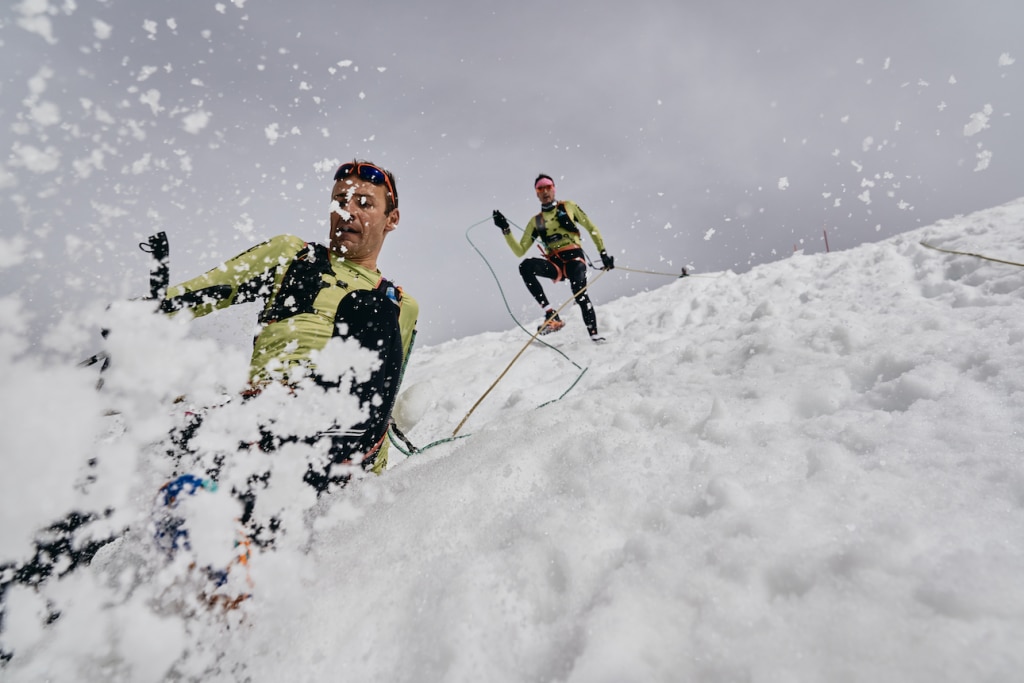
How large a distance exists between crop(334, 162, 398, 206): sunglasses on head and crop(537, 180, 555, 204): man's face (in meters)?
5.24

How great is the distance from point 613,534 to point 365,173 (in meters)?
3.03

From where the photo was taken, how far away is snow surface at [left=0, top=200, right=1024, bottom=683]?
106cm

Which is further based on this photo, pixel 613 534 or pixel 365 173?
pixel 365 173

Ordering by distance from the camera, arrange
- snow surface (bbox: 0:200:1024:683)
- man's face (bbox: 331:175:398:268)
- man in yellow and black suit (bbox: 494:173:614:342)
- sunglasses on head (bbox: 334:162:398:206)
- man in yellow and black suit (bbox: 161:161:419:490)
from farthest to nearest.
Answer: man in yellow and black suit (bbox: 494:173:614:342) → sunglasses on head (bbox: 334:162:398:206) → man's face (bbox: 331:175:398:268) → man in yellow and black suit (bbox: 161:161:419:490) → snow surface (bbox: 0:200:1024:683)

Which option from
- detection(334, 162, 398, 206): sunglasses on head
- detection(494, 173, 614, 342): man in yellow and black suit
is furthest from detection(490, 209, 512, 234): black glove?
detection(334, 162, 398, 206): sunglasses on head

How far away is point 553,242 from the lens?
26.8 feet

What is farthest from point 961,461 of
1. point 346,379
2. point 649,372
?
point 346,379

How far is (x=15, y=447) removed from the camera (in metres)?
1.86

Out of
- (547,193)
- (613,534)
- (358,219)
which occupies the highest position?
(547,193)

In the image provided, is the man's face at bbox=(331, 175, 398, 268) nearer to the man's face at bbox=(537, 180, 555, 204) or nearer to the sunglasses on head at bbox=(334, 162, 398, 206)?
the sunglasses on head at bbox=(334, 162, 398, 206)

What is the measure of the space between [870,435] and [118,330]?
139 inches

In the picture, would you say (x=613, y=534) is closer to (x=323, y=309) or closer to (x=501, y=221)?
(x=323, y=309)

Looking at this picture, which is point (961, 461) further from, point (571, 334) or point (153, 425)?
point (571, 334)

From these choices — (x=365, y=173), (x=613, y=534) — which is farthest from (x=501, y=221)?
(x=613, y=534)
